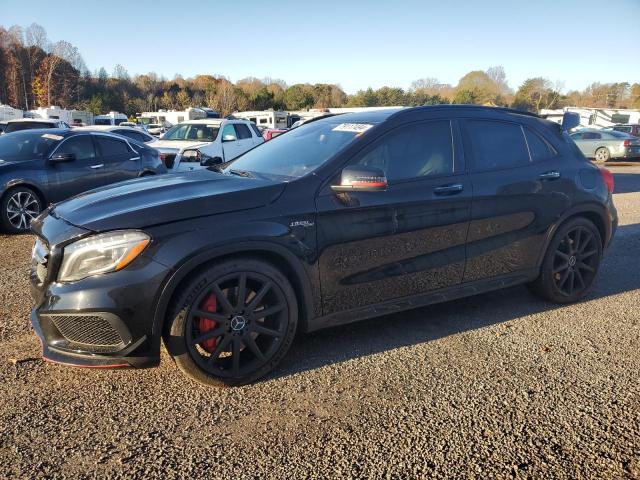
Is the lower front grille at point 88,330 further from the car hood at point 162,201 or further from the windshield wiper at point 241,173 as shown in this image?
the windshield wiper at point 241,173

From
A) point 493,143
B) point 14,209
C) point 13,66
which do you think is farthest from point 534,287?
point 13,66

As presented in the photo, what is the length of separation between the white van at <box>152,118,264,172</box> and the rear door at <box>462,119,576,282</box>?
7.80 meters

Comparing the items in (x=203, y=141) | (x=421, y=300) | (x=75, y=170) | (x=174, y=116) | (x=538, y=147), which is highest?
(x=538, y=147)

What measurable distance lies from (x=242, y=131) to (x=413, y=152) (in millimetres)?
9969

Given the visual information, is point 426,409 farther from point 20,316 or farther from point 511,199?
point 20,316

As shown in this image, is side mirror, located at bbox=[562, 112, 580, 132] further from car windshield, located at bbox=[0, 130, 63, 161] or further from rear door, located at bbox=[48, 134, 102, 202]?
car windshield, located at bbox=[0, 130, 63, 161]

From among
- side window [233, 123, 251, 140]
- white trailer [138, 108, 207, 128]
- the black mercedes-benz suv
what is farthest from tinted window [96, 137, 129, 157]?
white trailer [138, 108, 207, 128]

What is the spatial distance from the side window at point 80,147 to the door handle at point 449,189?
6.79 metres

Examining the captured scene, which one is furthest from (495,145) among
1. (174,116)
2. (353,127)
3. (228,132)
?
(174,116)

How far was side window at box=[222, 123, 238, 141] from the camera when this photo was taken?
40.6 feet

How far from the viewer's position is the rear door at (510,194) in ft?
12.9

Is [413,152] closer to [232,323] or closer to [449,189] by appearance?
[449,189]

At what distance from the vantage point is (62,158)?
7.97m

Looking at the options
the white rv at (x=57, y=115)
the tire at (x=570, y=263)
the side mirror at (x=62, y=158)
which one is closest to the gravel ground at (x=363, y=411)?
the tire at (x=570, y=263)
